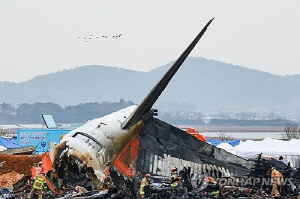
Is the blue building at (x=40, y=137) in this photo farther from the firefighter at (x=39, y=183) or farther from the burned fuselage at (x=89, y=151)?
the firefighter at (x=39, y=183)

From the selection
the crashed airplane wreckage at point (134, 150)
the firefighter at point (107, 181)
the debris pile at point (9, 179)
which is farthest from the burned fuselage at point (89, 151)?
the debris pile at point (9, 179)

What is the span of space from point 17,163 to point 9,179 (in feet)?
14.9

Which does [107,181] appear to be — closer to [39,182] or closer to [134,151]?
[39,182]

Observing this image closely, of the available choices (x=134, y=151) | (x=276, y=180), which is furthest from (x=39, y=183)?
(x=276, y=180)

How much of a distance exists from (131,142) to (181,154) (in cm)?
361

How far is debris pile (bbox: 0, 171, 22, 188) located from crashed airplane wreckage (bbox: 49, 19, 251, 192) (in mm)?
8644

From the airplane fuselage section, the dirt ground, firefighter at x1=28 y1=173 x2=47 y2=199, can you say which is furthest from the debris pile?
firefighter at x1=28 y1=173 x2=47 y2=199

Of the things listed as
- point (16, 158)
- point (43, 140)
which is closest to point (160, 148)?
point (16, 158)

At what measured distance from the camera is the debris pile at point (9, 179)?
31.8 m

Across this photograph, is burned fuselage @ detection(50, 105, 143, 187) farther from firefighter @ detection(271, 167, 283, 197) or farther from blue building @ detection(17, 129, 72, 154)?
blue building @ detection(17, 129, 72, 154)

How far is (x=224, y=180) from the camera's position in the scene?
89.8ft

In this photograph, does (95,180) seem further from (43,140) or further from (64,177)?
(43,140)

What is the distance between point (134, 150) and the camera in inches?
1088

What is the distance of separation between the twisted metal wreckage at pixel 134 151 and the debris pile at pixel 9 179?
8631 millimetres
